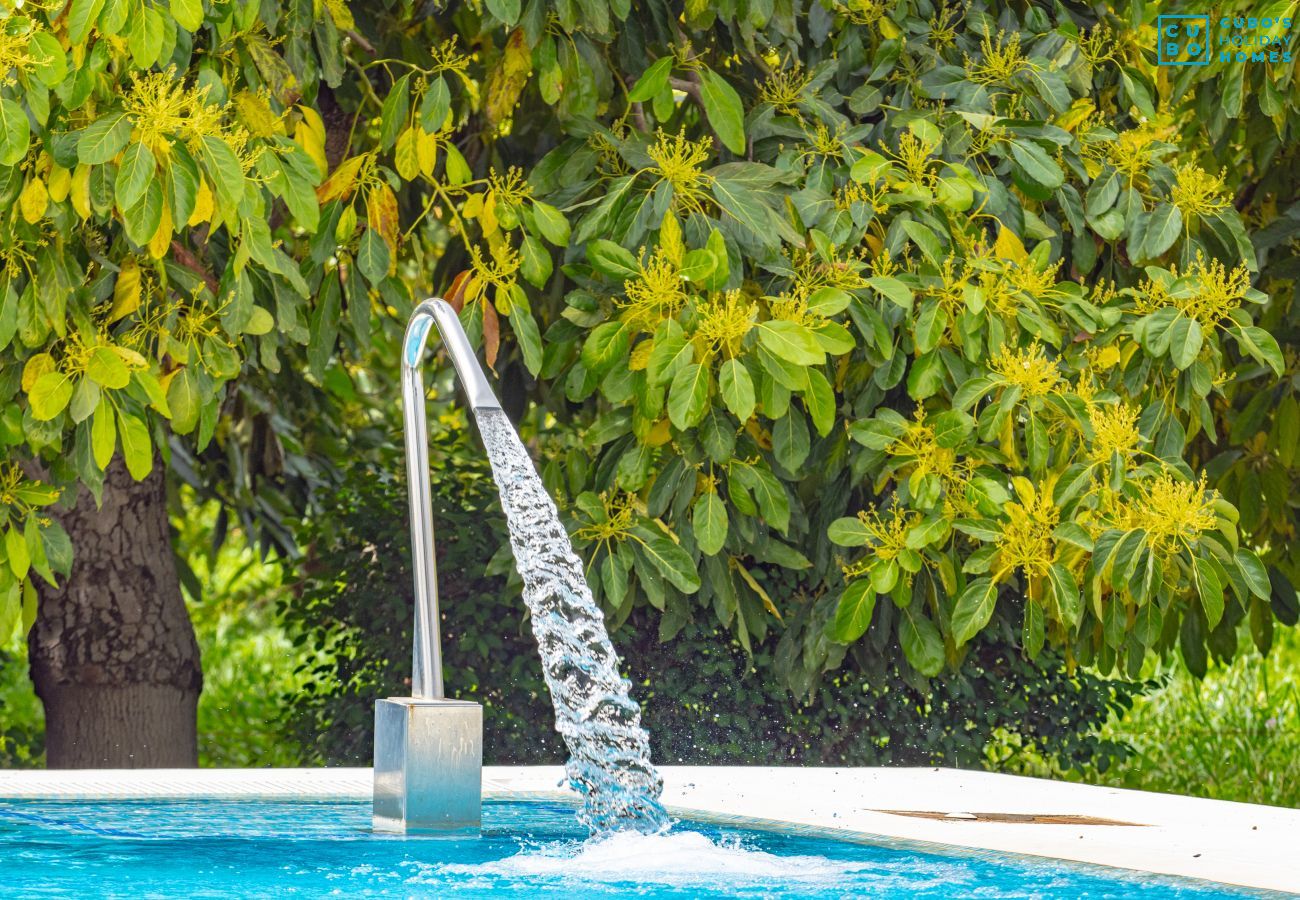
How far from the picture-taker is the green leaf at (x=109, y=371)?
3.97m

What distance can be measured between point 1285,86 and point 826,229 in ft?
4.73

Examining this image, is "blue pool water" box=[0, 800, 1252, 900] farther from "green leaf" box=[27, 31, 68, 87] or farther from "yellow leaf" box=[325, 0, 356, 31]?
"yellow leaf" box=[325, 0, 356, 31]

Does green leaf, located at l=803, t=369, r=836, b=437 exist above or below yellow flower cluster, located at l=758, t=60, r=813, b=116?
below

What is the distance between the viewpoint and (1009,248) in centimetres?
458

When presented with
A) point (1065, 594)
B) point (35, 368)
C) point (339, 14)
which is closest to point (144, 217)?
point (35, 368)

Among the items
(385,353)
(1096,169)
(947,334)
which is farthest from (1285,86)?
(385,353)

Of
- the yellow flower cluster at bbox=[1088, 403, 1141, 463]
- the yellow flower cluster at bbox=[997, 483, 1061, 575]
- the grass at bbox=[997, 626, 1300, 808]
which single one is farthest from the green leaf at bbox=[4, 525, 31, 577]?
the grass at bbox=[997, 626, 1300, 808]

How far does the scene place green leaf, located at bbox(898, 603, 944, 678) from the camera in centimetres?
476

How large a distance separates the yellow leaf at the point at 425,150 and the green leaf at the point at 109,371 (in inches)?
38.3

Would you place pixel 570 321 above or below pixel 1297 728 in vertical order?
above

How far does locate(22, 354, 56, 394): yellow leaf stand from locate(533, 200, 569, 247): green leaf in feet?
4.06

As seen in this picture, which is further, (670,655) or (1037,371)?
(670,655)

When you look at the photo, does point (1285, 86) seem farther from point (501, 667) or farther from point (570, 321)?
point (501, 667)

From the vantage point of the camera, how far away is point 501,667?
19.9 ft
